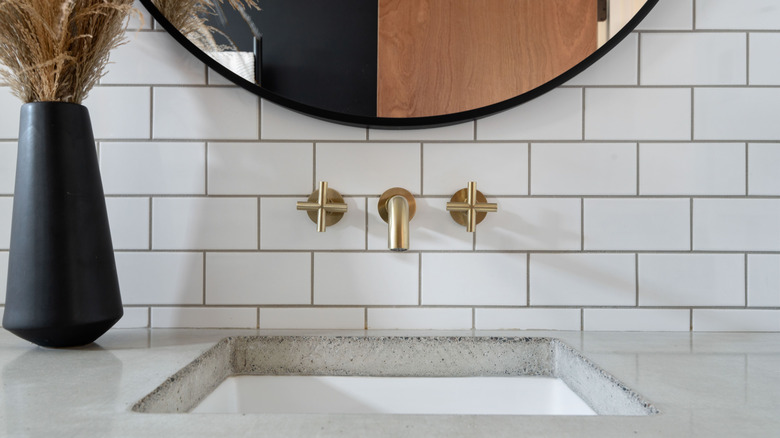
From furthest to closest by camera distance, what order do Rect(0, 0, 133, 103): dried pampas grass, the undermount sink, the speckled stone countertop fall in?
the undermount sink
Rect(0, 0, 133, 103): dried pampas grass
the speckled stone countertop

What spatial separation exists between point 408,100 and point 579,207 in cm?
34

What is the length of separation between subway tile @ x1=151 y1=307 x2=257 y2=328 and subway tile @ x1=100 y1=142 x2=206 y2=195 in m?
0.20

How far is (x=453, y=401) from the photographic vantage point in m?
0.79

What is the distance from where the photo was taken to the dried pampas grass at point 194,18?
0.85 m

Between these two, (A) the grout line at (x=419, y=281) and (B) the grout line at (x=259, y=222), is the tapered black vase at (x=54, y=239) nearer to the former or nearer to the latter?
(B) the grout line at (x=259, y=222)

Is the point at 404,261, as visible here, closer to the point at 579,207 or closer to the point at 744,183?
the point at 579,207

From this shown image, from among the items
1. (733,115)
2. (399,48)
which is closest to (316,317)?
(399,48)

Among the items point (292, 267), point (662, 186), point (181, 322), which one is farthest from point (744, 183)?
point (181, 322)

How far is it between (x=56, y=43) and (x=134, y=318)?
45 cm

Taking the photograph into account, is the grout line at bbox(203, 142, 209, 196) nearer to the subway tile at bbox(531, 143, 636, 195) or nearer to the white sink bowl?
the white sink bowl

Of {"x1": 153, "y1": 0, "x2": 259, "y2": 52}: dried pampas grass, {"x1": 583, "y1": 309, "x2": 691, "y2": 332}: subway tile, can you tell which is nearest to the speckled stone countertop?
{"x1": 583, "y1": 309, "x2": 691, "y2": 332}: subway tile

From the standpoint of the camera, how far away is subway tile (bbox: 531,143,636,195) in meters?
0.87

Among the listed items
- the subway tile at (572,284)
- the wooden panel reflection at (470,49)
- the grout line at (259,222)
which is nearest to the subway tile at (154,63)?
the grout line at (259,222)

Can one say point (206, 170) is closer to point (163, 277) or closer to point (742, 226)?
point (163, 277)
